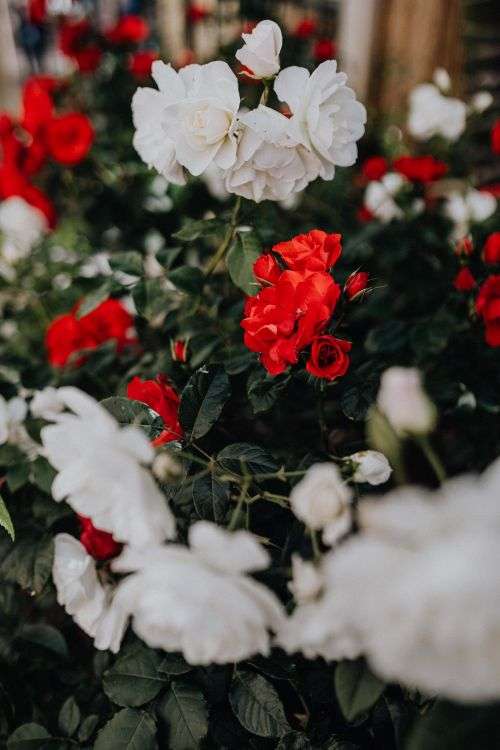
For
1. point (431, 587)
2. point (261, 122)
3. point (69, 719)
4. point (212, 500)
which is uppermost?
point (261, 122)

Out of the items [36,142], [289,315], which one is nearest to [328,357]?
[289,315]

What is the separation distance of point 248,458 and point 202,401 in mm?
95

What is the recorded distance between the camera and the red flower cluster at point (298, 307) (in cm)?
69

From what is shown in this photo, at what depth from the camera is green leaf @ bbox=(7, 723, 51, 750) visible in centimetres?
82

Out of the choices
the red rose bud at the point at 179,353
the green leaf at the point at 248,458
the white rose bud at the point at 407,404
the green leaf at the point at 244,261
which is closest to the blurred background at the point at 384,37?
the green leaf at the point at 244,261

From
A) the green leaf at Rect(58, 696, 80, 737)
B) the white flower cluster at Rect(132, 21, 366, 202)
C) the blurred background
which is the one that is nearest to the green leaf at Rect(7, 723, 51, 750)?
the green leaf at Rect(58, 696, 80, 737)

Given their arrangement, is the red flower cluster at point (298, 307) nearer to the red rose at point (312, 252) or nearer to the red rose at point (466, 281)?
the red rose at point (312, 252)

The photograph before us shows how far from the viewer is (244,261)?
915 mm

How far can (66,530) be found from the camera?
0.95 meters

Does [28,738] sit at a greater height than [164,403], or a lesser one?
lesser

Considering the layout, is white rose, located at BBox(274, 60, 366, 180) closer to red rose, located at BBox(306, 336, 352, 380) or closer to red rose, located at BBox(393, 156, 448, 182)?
red rose, located at BBox(306, 336, 352, 380)

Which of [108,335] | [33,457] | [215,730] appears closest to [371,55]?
[108,335]

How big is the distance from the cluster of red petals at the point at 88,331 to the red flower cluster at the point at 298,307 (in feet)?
1.76

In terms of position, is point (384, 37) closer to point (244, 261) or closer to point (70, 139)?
point (70, 139)
